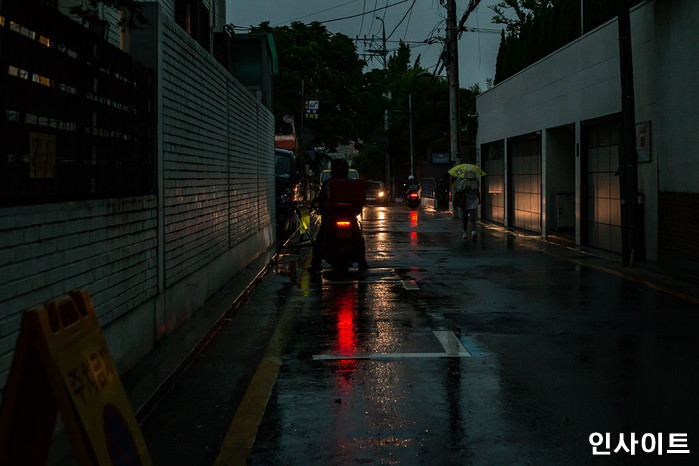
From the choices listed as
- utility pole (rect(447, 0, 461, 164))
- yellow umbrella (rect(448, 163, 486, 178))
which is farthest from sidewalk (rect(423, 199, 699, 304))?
utility pole (rect(447, 0, 461, 164))

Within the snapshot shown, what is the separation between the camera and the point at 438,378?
269 inches

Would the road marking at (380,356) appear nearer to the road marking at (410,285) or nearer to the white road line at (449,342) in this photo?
the white road line at (449,342)

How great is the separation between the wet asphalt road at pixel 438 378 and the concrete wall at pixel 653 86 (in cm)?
316

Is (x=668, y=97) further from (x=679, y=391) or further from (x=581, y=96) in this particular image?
(x=679, y=391)

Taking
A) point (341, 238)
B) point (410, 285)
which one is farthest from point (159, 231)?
point (341, 238)

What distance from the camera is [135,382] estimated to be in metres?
6.59

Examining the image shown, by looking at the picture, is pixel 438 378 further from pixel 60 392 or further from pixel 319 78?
pixel 319 78

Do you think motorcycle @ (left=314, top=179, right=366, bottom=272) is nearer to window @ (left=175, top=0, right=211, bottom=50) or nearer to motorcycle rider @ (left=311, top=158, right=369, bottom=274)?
motorcycle rider @ (left=311, top=158, right=369, bottom=274)

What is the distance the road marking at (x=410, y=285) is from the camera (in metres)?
12.6

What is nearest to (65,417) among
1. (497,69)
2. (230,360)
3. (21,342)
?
(21,342)

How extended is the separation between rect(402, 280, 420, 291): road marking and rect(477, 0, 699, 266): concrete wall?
482 centimetres

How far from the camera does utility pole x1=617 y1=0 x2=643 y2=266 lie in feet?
48.6

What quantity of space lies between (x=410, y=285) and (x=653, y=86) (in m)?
6.40

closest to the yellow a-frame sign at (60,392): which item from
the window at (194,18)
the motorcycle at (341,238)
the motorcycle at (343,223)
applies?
the motorcycle at (343,223)
